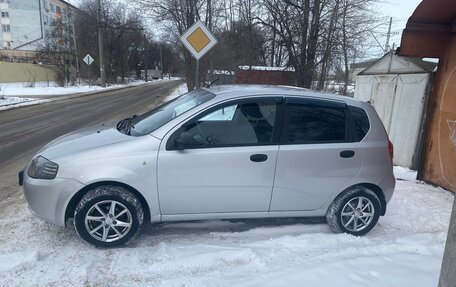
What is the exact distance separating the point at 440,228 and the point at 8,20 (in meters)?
77.8

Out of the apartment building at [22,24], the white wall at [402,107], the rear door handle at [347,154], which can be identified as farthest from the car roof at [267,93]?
the apartment building at [22,24]

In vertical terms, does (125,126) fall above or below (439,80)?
below

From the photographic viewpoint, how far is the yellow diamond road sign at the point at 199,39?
7.36 m

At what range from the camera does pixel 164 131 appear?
12.0 ft

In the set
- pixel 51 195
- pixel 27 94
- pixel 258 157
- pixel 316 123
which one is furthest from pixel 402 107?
pixel 27 94

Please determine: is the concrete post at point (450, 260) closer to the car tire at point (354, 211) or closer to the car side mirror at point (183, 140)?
the car tire at point (354, 211)

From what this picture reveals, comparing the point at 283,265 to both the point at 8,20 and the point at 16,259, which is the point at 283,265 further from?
the point at 8,20

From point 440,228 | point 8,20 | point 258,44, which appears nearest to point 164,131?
point 440,228

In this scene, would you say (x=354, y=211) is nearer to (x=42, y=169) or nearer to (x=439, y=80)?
(x=42, y=169)

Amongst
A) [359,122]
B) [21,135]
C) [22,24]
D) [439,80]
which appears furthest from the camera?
[22,24]

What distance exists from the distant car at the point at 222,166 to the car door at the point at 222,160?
0.01m

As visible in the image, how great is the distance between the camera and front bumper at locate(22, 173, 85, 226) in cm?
341

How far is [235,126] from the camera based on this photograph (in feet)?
12.7

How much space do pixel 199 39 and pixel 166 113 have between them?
371 centimetres
